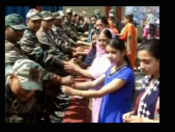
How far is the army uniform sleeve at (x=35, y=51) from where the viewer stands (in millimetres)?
3396

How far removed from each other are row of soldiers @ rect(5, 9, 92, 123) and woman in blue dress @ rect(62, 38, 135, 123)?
27cm

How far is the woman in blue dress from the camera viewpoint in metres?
2.14

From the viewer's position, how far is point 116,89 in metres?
2.14

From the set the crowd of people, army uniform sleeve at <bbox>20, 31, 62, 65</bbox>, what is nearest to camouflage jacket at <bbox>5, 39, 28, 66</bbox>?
the crowd of people

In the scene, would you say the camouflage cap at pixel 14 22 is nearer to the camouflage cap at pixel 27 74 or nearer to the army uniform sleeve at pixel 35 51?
the army uniform sleeve at pixel 35 51

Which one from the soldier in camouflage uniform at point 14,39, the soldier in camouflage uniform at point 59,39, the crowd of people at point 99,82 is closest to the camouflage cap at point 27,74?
the crowd of people at point 99,82

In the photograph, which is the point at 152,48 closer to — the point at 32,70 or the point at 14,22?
the point at 32,70

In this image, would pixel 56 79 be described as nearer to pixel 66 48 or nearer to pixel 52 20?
pixel 52 20

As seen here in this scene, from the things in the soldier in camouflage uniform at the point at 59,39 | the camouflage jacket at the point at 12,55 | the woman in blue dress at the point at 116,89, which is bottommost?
the woman in blue dress at the point at 116,89

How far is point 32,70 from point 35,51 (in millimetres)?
1311

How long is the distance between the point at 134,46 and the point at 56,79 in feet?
12.5

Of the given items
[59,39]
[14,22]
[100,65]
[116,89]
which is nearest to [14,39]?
[14,22]

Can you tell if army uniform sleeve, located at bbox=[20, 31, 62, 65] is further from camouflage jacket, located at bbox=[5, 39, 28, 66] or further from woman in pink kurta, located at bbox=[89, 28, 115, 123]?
woman in pink kurta, located at bbox=[89, 28, 115, 123]

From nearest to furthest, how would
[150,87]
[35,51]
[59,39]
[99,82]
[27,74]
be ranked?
[150,87]
[27,74]
[99,82]
[35,51]
[59,39]
